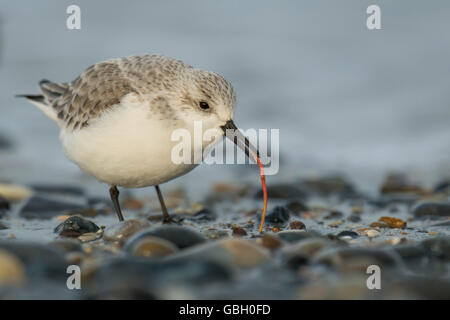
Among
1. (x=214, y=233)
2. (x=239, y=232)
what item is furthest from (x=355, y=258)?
(x=214, y=233)

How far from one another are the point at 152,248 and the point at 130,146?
1.13 meters

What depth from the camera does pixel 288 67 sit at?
14.9 m

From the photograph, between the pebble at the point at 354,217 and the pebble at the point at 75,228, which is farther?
the pebble at the point at 354,217

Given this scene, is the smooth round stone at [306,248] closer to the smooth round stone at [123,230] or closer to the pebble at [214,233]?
the pebble at [214,233]

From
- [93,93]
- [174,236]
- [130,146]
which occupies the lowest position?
[174,236]

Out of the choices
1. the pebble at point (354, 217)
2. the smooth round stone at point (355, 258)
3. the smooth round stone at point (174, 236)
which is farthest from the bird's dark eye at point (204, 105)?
the pebble at point (354, 217)

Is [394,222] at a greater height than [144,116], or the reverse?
[144,116]

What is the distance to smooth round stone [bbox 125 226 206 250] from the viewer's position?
426 cm

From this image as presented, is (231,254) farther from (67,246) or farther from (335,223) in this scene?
(335,223)

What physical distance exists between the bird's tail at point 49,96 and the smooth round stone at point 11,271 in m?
2.83

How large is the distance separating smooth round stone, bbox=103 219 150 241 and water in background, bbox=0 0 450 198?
146 inches

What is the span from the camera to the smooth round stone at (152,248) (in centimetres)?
399

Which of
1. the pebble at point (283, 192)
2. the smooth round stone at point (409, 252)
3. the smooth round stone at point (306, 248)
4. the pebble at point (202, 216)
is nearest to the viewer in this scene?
the smooth round stone at point (306, 248)
